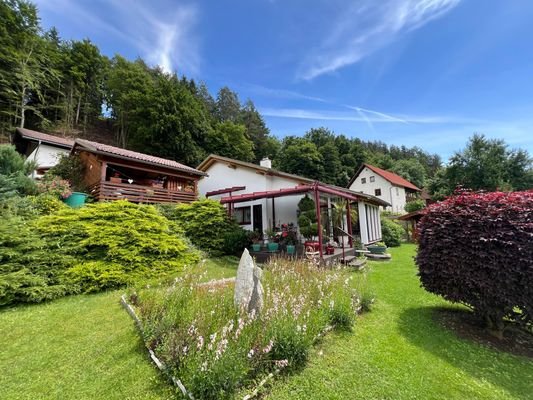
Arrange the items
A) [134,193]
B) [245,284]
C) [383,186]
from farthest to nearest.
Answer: [383,186]
[134,193]
[245,284]

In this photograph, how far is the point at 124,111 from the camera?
102 ft

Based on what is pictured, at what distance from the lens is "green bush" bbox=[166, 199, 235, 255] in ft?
35.5

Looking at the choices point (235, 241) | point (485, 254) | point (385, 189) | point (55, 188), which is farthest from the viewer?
point (385, 189)

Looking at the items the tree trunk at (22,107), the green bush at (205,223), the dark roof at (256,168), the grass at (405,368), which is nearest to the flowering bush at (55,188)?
the green bush at (205,223)

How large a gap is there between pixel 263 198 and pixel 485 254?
33.3 ft

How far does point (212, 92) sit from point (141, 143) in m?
19.9

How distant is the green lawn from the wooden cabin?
763 centimetres

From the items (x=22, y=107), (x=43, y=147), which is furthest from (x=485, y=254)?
(x=22, y=107)

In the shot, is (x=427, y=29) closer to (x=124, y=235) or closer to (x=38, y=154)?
(x=124, y=235)

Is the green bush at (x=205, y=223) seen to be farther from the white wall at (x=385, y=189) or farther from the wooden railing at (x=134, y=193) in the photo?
the white wall at (x=385, y=189)

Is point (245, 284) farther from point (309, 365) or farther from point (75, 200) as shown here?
point (75, 200)

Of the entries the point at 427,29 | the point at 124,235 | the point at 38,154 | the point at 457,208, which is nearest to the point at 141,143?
the point at 38,154

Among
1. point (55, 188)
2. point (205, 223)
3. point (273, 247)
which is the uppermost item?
point (55, 188)

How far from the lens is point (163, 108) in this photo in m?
27.3
